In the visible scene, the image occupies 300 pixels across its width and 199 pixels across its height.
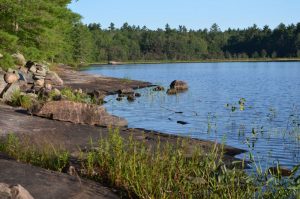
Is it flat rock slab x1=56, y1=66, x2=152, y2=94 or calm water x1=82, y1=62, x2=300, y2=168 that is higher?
flat rock slab x1=56, y1=66, x2=152, y2=94

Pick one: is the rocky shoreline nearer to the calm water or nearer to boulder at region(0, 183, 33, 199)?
boulder at region(0, 183, 33, 199)

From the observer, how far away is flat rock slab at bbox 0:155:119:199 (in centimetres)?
922

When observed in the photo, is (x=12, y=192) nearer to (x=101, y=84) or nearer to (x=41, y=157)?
(x=41, y=157)

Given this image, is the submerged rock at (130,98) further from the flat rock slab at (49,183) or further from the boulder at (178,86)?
the flat rock slab at (49,183)

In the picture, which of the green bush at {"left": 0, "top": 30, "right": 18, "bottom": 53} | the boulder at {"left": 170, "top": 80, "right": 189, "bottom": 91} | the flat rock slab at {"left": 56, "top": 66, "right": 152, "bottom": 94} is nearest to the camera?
the green bush at {"left": 0, "top": 30, "right": 18, "bottom": 53}

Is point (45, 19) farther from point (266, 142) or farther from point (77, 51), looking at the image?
point (77, 51)

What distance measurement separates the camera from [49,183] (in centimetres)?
968

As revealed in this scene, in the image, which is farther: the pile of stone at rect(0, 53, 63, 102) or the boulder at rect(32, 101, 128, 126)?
the pile of stone at rect(0, 53, 63, 102)

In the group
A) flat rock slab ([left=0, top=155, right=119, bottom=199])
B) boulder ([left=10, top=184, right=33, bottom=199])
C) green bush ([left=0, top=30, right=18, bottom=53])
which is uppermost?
green bush ([left=0, top=30, right=18, bottom=53])

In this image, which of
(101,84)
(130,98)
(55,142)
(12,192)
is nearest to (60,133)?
(55,142)

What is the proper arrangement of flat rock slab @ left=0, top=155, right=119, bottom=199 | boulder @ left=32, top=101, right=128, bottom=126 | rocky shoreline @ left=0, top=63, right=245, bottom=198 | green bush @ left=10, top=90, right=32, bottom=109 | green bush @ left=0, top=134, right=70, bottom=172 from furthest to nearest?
green bush @ left=10, top=90, right=32, bottom=109
boulder @ left=32, top=101, right=128, bottom=126
green bush @ left=0, top=134, right=70, bottom=172
rocky shoreline @ left=0, top=63, right=245, bottom=198
flat rock slab @ left=0, top=155, right=119, bottom=199

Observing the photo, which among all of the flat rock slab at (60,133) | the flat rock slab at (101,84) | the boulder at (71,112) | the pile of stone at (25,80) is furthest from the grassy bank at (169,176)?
the flat rock slab at (101,84)

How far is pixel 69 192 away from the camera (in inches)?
367

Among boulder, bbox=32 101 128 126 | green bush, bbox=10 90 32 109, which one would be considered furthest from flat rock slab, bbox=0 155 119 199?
green bush, bbox=10 90 32 109
